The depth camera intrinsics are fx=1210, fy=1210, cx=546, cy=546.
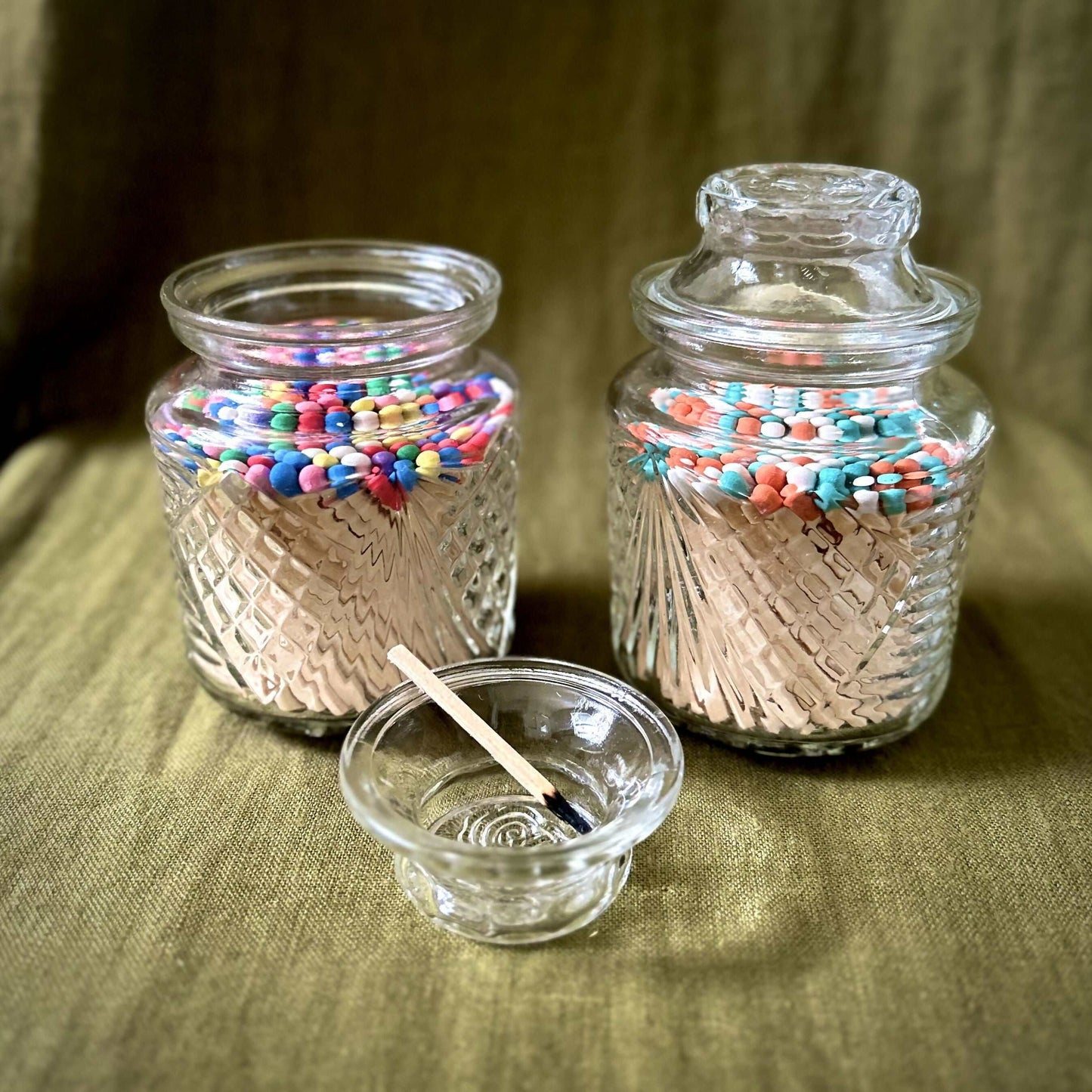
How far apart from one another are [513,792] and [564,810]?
0.30 ft

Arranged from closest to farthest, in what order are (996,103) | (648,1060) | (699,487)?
(648,1060) → (699,487) → (996,103)

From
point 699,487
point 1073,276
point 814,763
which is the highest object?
point 699,487

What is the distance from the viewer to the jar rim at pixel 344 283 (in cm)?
93

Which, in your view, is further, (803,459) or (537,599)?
(537,599)

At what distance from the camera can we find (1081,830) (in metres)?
0.90

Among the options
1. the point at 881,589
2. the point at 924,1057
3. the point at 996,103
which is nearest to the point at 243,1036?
the point at 924,1057

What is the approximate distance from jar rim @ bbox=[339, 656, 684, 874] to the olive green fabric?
85mm

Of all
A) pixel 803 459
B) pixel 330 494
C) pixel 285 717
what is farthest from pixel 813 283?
pixel 285 717

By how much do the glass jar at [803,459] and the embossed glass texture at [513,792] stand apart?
108 mm

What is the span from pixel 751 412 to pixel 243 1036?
0.54 m

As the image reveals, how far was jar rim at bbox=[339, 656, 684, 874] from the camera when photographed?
2.42 feet

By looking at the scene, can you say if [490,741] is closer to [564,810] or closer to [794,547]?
[564,810]

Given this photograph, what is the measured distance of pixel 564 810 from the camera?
2.76ft

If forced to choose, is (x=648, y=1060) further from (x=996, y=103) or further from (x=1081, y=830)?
(x=996, y=103)
